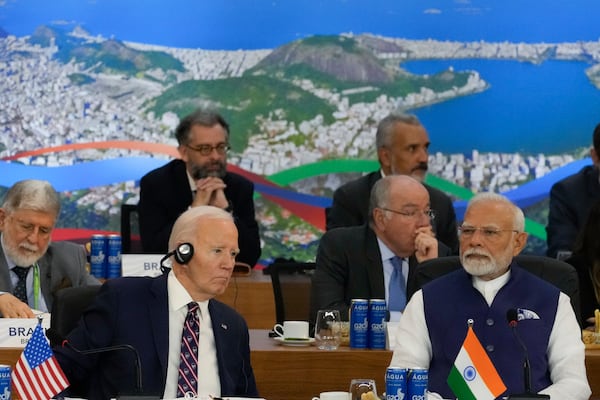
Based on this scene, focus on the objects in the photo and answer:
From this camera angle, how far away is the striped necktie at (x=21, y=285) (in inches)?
243

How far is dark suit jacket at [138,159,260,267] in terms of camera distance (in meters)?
7.59

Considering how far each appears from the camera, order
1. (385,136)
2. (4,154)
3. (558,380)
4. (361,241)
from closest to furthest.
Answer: (558,380) < (361,241) < (385,136) < (4,154)

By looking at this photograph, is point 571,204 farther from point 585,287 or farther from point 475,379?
point 475,379

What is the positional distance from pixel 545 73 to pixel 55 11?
3.27 meters

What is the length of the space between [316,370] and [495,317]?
730 mm

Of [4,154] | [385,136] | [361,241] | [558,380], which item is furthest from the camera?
[4,154]

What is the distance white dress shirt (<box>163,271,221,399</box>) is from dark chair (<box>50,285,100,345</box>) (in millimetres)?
306

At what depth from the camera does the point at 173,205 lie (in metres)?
7.66

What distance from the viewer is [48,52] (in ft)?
29.3

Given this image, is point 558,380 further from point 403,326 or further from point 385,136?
point 385,136

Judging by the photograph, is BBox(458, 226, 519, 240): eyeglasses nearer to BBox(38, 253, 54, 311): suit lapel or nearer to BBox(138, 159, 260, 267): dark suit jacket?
BBox(38, 253, 54, 311): suit lapel

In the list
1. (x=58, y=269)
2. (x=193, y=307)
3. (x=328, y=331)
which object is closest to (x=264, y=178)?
(x=58, y=269)

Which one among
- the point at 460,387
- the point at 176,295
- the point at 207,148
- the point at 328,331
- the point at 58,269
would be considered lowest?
the point at 460,387

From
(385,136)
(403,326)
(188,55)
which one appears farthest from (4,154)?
(403,326)
